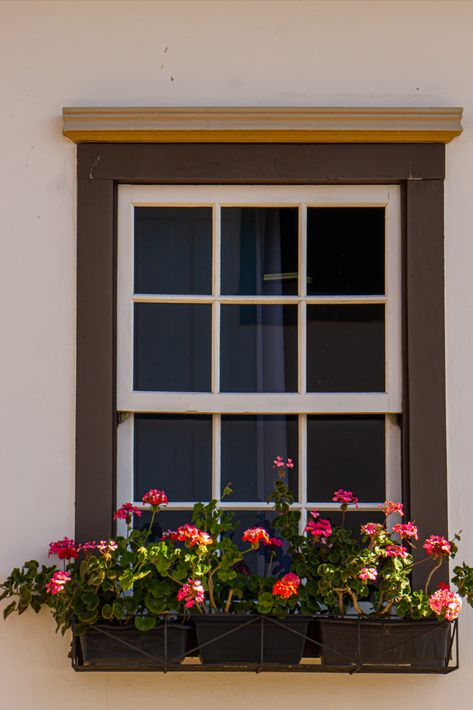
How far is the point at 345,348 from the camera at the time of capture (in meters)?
4.14

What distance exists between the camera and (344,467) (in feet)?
13.5

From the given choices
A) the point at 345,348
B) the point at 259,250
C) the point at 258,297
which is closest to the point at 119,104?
the point at 259,250

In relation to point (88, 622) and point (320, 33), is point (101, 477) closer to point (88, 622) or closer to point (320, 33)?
point (88, 622)

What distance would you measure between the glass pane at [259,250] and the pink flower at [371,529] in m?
0.91

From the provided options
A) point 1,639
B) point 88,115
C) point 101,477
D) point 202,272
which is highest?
point 88,115

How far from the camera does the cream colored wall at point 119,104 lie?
3.98 m

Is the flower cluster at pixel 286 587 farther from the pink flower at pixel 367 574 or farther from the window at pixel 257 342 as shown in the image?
the window at pixel 257 342

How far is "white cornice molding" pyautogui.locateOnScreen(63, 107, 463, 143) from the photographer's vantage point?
4.01 m

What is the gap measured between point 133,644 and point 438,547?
3.45 feet

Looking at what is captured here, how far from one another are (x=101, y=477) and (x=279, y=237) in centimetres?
108

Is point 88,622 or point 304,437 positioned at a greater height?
point 304,437

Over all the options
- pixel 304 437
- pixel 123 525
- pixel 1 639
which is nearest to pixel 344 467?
pixel 304 437

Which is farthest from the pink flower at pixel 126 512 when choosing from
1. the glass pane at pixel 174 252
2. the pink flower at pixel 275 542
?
the glass pane at pixel 174 252

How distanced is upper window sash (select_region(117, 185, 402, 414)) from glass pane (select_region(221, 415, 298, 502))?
8 centimetres
